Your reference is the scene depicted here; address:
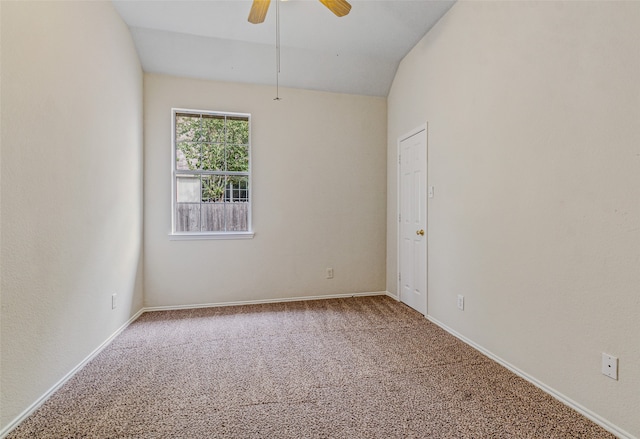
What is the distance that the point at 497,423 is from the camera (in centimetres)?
152

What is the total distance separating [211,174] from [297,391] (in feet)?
8.92

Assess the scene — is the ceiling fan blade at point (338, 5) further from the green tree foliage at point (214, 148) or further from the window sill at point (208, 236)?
the window sill at point (208, 236)

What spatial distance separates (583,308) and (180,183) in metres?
3.83

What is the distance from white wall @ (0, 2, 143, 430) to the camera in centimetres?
152

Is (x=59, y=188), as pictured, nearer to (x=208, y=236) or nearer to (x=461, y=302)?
(x=208, y=236)

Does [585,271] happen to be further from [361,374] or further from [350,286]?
[350,286]

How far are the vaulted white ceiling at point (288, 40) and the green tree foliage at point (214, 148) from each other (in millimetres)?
520

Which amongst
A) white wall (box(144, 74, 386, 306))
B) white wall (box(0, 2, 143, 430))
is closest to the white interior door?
white wall (box(144, 74, 386, 306))

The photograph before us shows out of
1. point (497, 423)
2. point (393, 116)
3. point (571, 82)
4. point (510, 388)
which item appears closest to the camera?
point (497, 423)

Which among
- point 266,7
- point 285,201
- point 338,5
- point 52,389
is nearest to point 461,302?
point 285,201

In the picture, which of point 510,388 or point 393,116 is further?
point 393,116

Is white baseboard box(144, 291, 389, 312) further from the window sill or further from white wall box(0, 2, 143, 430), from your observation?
the window sill

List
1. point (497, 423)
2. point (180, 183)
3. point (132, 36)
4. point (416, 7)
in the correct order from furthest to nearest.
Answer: point (180, 183) < point (132, 36) < point (416, 7) < point (497, 423)

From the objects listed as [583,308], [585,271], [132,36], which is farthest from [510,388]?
[132,36]
